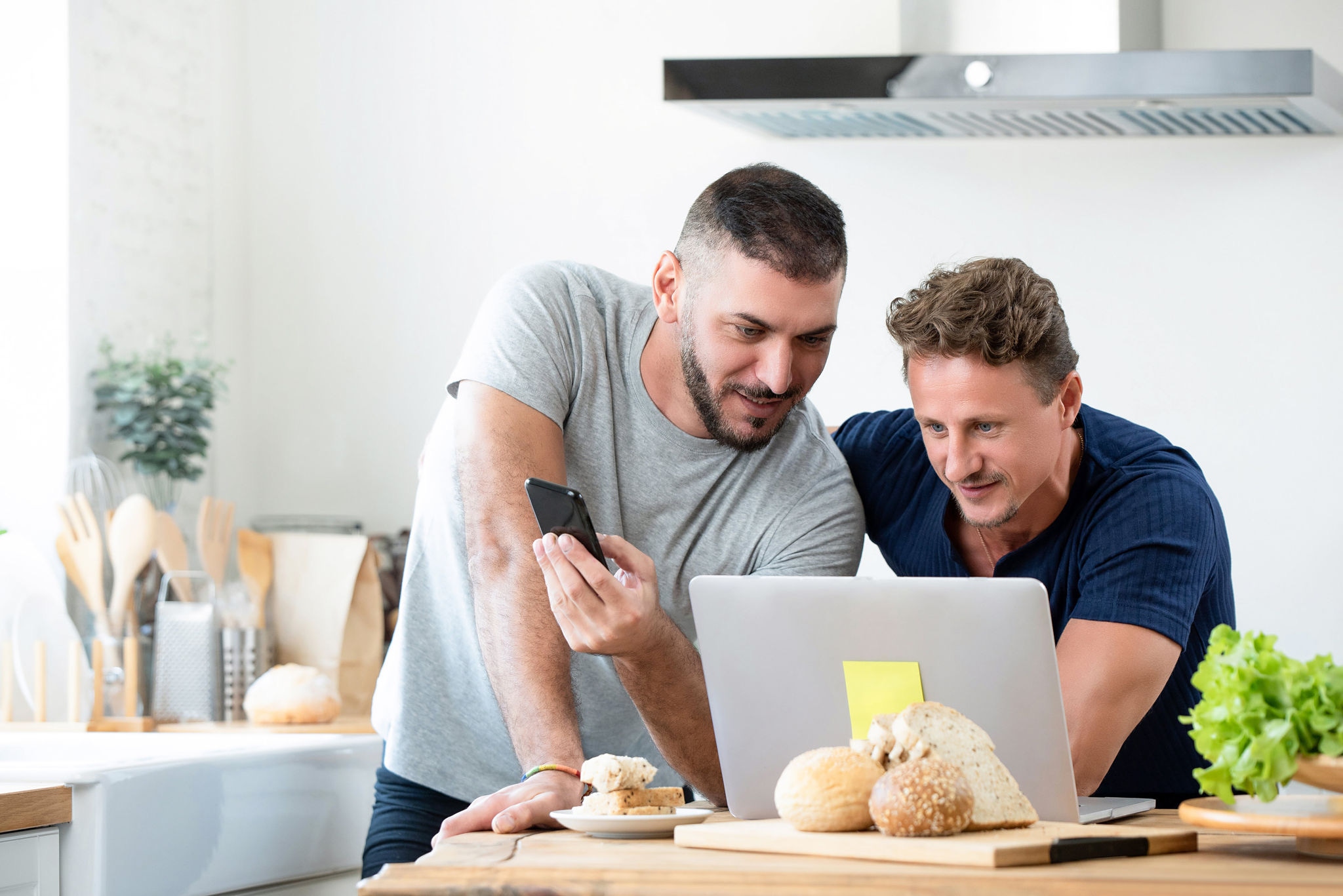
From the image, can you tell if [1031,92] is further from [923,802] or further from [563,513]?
[923,802]

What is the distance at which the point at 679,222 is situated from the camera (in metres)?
3.08

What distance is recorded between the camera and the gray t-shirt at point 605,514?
1.81 m

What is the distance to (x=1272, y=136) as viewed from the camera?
105 inches

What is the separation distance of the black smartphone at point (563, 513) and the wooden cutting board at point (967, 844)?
285mm

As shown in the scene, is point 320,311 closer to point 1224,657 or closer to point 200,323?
point 200,323

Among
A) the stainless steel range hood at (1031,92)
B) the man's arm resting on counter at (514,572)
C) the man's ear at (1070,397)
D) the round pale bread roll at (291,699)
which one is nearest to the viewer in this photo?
the man's arm resting on counter at (514,572)

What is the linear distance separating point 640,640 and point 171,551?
64.7 inches

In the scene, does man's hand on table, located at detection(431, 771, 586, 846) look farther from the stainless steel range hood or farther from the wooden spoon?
the wooden spoon

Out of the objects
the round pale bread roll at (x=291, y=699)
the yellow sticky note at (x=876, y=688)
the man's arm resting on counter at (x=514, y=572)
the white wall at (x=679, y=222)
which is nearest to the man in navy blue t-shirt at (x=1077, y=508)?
the yellow sticky note at (x=876, y=688)

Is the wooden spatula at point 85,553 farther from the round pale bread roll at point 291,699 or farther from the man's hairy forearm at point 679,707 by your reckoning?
the man's hairy forearm at point 679,707

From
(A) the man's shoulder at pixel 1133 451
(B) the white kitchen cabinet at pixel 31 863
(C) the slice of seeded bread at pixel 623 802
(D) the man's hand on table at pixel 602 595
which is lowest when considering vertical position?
(B) the white kitchen cabinet at pixel 31 863

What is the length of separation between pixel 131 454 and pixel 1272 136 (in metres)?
2.26

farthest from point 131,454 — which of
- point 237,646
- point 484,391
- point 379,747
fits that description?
point 484,391

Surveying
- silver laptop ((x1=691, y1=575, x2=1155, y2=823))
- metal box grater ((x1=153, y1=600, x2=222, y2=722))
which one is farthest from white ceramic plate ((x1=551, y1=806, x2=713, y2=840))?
metal box grater ((x1=153, y1=600, x2=222, y2=722))
